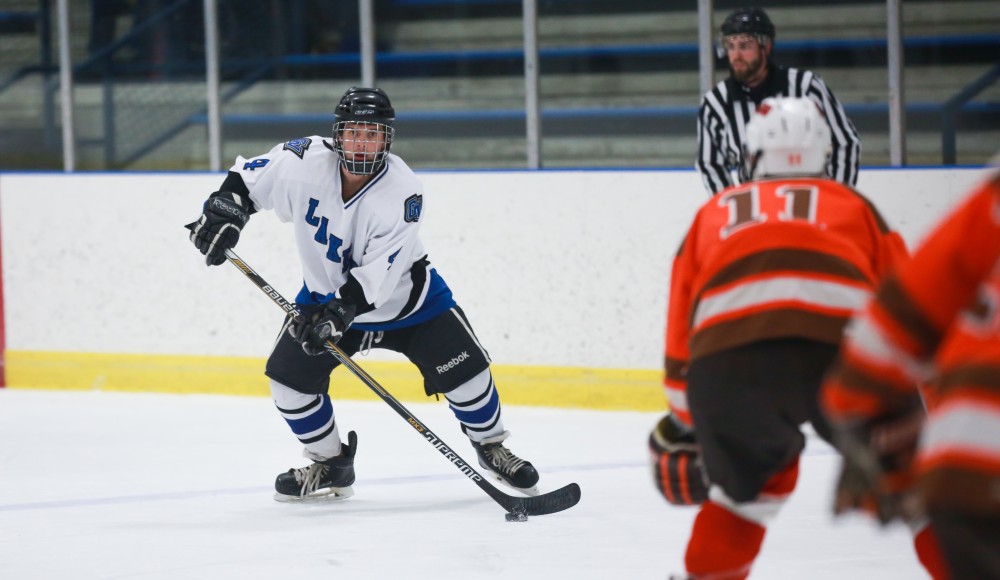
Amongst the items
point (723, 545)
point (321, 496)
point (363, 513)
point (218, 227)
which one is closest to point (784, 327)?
point (723, 545)

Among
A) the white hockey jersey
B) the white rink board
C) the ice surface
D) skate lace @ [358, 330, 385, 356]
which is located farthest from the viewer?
the white rink board

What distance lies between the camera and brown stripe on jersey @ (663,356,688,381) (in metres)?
2.03

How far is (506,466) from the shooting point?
3.48 meters

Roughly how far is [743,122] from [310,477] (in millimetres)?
1330

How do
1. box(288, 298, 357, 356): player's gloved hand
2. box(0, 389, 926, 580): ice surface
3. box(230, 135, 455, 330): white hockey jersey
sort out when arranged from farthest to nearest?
box(230, 135, 455, 330): white hockey jersey → box(288, 298, 357, 356): player's gloved hand → box(0, 389, 926, 580): ice surface

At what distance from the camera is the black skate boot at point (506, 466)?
3.45 meters

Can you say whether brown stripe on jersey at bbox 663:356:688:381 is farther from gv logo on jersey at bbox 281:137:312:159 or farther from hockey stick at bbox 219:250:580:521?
gv logo on jersey at bbox 281:137:312:159

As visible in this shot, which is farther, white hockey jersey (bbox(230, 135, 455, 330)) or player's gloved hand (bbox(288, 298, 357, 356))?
white hockey jersey (bbox(230, 135, 455, 330))

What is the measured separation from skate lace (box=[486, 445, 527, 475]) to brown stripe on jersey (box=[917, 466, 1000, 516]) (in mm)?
2209

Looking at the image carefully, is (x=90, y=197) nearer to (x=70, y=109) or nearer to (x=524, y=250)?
(x=70, y=109)

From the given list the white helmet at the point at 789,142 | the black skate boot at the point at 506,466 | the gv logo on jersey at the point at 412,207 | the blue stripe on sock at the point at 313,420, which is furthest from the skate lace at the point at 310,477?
the white helmet at the point at 789,142

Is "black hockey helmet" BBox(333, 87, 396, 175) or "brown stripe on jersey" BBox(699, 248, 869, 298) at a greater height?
"black hockey helmet" BBox(333, 87, 396, 175)

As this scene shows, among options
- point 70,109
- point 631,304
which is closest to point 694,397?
point 631,304

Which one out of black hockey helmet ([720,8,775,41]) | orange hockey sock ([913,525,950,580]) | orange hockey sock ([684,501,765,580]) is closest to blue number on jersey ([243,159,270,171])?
black hockey helmet ([720,8,775,41])
